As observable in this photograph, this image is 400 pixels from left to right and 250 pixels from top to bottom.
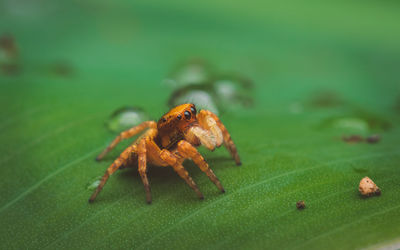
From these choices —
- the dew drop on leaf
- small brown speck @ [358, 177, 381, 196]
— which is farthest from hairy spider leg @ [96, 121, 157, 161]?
small brown speck @ [358, 177, 381, 196]

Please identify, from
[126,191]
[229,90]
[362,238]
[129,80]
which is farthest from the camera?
[129,80]

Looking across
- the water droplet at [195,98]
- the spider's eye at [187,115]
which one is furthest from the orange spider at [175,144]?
the water droplet at [195,98]

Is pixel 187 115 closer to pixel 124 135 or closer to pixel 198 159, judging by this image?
pixel 198 159

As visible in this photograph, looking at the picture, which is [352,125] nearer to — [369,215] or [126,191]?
[369,215]

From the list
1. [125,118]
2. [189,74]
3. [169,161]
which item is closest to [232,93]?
[189,74]

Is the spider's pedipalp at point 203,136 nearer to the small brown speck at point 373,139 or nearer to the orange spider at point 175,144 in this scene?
the orange spider at point 175,144

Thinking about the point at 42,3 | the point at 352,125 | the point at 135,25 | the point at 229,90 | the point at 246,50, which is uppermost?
the point at 42,3

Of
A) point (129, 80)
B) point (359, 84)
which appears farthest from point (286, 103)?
point (129, 80)
